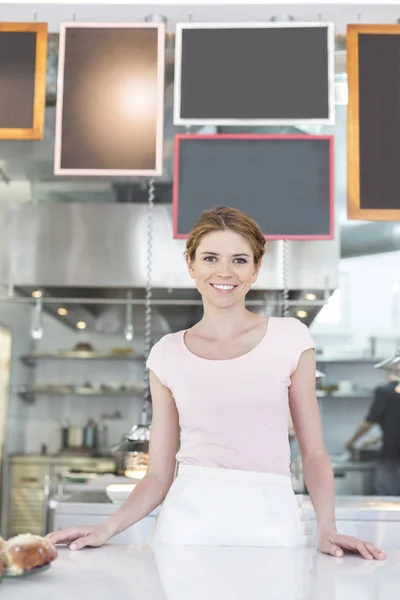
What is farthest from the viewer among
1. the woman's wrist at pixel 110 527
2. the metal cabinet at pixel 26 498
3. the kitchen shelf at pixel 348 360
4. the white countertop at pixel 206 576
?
the kitchen shelf at pixel 348 360

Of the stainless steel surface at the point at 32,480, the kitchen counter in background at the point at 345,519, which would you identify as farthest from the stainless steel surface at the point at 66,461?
the kitchen counter in background at the point at 345,519

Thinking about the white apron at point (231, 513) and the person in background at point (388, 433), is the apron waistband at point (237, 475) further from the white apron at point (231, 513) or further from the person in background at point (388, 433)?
the person in background at point (388, 433)

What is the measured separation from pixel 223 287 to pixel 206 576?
636 mm

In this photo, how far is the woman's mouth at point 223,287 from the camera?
1.49 meters

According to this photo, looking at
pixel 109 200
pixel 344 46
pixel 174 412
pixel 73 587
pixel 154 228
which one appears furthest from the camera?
pixel 109 200

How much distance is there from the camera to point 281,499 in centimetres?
137

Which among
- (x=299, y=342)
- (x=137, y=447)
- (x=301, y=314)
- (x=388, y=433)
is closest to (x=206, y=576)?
(x=299, y=342)

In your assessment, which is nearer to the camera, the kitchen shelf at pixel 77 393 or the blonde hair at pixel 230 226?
the blonde hair at pixel 230 226

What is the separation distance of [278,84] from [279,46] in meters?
0.16

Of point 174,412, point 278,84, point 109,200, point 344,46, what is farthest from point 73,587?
point 109,200

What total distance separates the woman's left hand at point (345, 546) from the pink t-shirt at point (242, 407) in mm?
185

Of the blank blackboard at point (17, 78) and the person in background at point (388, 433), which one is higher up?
the blank blackboard at point (17, 78)

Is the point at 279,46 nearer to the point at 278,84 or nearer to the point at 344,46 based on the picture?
the point at 278,84

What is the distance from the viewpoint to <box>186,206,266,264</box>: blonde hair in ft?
4.88
